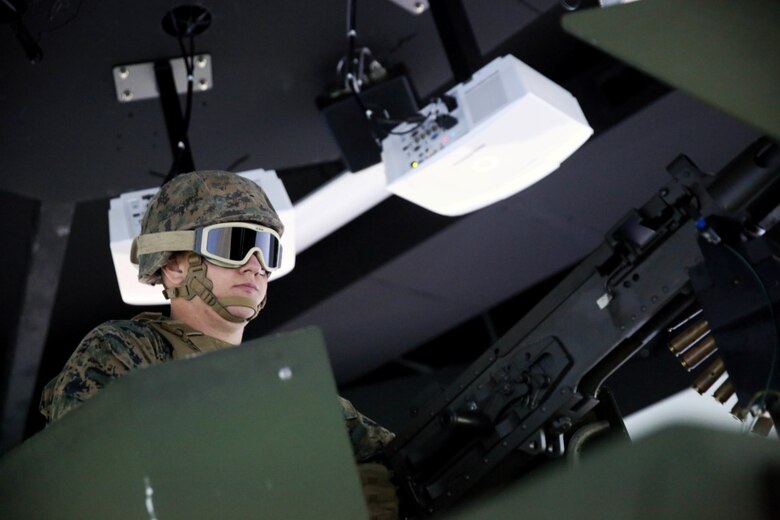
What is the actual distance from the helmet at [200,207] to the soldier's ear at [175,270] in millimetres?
16

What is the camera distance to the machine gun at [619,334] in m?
1.81

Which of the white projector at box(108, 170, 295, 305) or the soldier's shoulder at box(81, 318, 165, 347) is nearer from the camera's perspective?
the soldier's shoulder at box(81, 318, 165, 347)

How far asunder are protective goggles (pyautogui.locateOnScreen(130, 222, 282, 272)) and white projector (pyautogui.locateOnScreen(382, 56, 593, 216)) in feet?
2.68

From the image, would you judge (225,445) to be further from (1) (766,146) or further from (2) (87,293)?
(2) (87,293)

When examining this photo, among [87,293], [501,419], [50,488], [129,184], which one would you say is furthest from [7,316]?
[50,488]

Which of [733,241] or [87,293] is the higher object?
[87,293]

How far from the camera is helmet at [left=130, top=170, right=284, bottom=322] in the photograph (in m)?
2.55

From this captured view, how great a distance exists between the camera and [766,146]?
77.8 inches

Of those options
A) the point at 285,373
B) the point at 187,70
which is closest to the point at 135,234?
the point at 187,70

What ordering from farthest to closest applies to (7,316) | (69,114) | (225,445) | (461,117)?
1. (7,316)
2. (69,114)
3. (461,117)
4. (225,445)

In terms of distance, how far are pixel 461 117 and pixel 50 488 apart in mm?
1894

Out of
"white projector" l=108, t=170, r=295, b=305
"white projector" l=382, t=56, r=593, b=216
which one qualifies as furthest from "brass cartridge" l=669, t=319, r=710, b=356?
"white projector" l=108, t=170, r=295, b=305

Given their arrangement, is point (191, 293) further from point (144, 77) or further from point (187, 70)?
point (144, 77)

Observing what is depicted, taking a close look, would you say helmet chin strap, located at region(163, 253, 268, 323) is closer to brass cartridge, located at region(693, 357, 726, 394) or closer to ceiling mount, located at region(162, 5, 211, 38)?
brass cartridge, located at region(693, 357, 726, 394)
